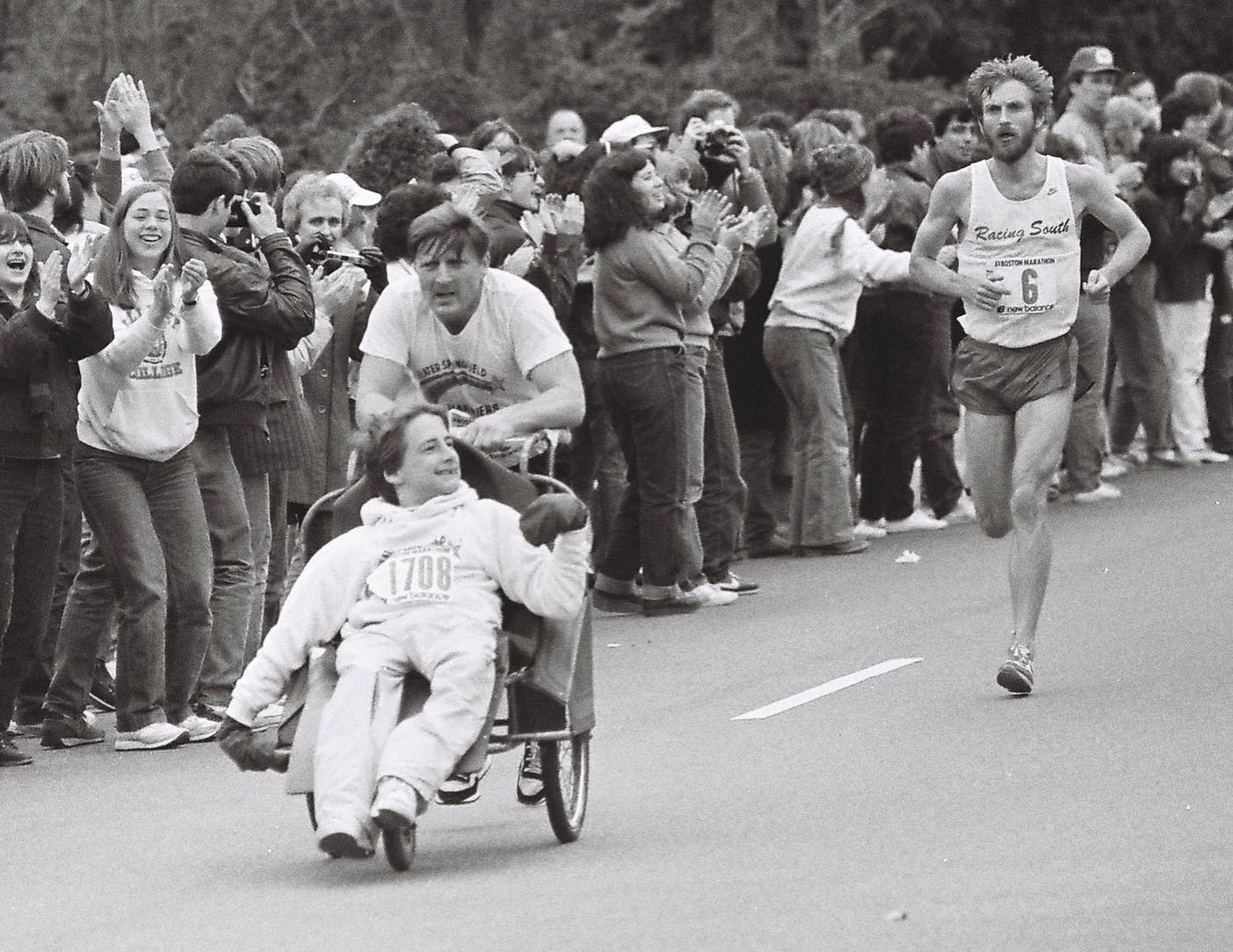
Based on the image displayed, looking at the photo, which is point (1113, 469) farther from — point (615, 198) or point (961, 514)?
point (615, 198)

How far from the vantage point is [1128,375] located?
63.6 ft

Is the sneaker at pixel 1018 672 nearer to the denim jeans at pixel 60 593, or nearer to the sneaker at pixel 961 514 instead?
the denim jeans at pixel 60 593

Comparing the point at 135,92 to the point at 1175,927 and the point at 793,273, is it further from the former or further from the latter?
the point at 1175,927

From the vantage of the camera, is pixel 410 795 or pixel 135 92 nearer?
pixel 410 795

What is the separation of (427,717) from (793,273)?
829 cm

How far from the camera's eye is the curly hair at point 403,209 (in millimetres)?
12023

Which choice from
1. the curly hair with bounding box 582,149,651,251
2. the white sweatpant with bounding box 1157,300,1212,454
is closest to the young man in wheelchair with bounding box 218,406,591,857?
the curly hair with bounding box 582,149,651,251

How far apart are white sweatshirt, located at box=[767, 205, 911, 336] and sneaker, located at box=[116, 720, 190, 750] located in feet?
19.4

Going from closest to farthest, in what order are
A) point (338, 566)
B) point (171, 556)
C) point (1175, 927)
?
point (1175, 927), point (338, 566), point (171, 556)

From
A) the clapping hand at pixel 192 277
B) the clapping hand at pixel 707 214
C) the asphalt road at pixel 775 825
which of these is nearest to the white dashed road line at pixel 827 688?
the asphalt road at pixel 775 825

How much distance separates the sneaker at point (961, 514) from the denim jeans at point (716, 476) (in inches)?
106

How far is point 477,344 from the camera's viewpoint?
8922 mm

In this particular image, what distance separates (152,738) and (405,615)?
2.92 metres

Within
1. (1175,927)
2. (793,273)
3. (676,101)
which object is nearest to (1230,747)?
(1175,927)
